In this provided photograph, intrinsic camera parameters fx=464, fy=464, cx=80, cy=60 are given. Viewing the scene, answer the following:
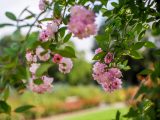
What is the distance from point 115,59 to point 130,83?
28671mm

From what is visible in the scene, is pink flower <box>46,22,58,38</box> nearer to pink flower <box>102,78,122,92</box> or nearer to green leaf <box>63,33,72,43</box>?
green leaf <box>63,33,72,43</box>

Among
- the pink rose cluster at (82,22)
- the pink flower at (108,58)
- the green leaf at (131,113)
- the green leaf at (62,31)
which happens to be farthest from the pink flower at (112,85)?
the pink rose cluster at (82,22)

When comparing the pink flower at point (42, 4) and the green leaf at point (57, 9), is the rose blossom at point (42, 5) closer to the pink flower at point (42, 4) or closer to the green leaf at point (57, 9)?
the pink flower at point (42, 4)

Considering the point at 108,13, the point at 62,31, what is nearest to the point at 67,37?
the point at 62,31

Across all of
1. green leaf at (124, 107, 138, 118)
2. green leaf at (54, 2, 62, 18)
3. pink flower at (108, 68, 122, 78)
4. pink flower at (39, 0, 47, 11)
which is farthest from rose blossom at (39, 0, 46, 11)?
green leaf at (124, 107, 138, 118)

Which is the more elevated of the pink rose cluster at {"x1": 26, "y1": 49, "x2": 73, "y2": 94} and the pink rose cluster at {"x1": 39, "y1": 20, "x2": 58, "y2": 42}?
the pink rose cluster at {"x1": 39, "y1": 20, "x2": 58, "y2": 42}

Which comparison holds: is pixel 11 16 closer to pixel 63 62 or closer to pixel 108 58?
pixel 63 62

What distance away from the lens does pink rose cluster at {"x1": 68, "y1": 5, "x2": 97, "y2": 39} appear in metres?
1.38

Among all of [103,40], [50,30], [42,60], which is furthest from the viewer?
[103,40]

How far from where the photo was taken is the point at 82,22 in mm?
1380

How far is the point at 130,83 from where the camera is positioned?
30391mm

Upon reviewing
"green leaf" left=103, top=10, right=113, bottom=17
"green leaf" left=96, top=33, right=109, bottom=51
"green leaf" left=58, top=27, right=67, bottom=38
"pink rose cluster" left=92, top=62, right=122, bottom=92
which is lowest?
"pink rose cluster" left=92, top=62, right=122, bottom=92

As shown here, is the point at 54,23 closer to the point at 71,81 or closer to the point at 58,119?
the point at 58,119

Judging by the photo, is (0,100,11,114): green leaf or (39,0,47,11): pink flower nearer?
(0,100,11,114): green leaf
